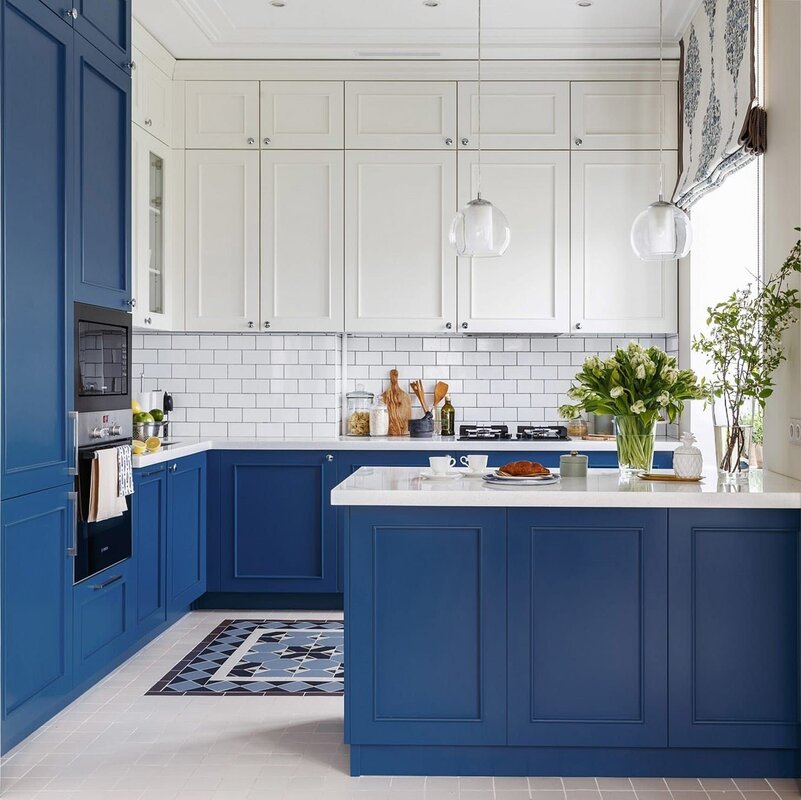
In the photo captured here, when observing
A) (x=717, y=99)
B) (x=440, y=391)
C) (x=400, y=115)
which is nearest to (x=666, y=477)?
(x=717, y=99)

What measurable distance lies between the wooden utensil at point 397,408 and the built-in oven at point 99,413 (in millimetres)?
1916

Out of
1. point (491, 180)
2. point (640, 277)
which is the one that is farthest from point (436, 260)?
point (640, 277)

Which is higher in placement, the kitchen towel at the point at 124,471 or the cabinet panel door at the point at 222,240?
the cabinet panel door at the point at 222,240

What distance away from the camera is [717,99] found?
400 centimetres

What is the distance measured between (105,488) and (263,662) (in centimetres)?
116

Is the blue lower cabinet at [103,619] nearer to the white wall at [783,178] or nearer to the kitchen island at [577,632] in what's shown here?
the kitchen island at [577,632]

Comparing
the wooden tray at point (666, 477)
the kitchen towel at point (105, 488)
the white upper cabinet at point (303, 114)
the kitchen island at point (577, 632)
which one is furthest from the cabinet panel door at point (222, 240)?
the wooden tray at point (666, 477)

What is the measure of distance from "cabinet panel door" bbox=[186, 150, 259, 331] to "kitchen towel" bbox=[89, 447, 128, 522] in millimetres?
1669

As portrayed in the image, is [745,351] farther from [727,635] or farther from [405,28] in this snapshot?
[405,28]

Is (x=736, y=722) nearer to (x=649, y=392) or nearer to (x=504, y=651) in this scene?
(x=504, y=651)

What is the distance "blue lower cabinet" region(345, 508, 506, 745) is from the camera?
9.24 feet

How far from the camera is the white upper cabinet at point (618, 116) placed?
4.96 metres

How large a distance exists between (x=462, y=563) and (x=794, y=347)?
1.36 m

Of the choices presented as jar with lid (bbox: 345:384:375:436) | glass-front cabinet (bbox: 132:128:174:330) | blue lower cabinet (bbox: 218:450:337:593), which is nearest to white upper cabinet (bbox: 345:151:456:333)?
jar with lid (bbox: 345:384:375:436)
